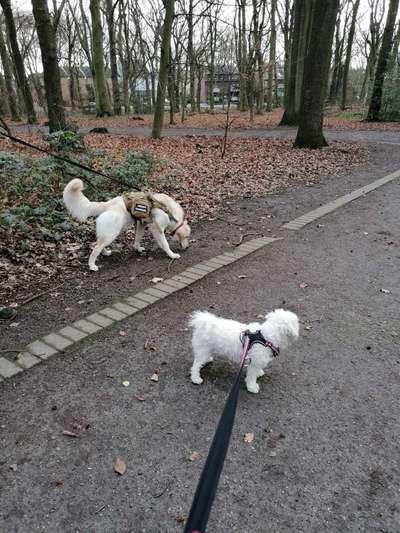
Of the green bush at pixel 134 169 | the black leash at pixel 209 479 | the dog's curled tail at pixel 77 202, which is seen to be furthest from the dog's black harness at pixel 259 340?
the green bush at pixel 134 169

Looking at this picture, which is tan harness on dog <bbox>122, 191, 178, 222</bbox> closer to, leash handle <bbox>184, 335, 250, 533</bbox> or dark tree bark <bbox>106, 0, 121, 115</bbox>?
leash handle <bbox>184, 335, 250, 533</bbox>

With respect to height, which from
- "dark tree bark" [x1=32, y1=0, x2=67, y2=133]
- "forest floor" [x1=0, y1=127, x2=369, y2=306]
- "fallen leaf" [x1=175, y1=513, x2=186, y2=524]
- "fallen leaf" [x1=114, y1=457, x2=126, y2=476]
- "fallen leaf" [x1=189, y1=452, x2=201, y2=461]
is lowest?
"fallen leaf" [x1=189, y1=452, x2=201, y2=461]

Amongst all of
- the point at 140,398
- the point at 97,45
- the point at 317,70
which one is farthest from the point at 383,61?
the point at 140,398

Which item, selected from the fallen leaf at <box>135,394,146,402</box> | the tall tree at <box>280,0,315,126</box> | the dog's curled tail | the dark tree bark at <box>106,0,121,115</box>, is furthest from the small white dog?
the dark tree bark at <box>106,0,121,115</box>

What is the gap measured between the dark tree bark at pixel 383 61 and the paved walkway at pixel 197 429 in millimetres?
24358

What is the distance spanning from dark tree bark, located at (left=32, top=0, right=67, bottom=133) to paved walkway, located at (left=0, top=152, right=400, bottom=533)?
8.59 m

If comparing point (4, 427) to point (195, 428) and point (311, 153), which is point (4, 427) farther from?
point (311, 153)

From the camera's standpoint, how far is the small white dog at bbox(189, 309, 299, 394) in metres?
3.07

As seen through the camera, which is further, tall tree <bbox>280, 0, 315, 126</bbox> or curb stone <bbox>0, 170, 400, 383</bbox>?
tall tree <bbox>280, 0, 315, 126</bbox>

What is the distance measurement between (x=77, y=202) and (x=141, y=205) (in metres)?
0.87

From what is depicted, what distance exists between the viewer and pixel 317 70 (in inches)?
559

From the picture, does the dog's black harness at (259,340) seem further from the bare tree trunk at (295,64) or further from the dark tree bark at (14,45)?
the dark tree bark at (14,45)

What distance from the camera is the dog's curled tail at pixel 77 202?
508 centimetres

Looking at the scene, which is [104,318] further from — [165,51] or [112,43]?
[112,43]
